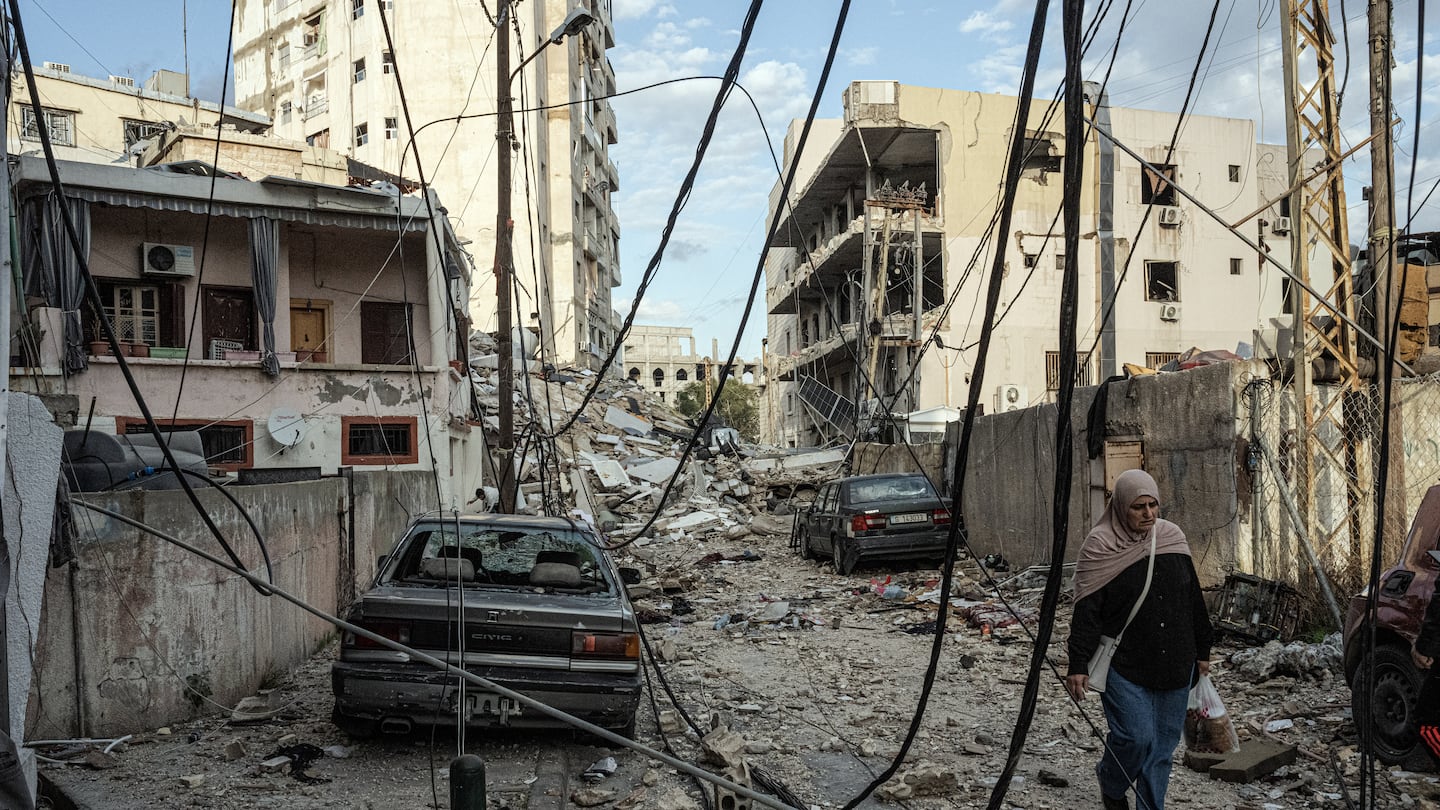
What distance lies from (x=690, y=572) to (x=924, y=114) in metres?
21.7

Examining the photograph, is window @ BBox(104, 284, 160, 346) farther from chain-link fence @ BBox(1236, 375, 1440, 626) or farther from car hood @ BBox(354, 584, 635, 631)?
chain-link fence @ BBox(1236, 375, 1440, 626)

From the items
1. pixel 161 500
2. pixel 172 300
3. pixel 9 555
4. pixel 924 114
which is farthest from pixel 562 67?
pixel 9 555

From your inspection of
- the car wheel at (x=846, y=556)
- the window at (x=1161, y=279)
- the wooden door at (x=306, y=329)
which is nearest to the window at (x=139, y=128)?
the wooden door at (x=306, y=329)

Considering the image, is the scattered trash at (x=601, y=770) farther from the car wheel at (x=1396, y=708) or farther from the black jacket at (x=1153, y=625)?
the car wheel at (x=1396, y=708)

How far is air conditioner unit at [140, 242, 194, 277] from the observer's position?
2003 centimetres

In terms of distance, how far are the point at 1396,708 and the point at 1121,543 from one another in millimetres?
2674

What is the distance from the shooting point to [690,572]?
1816cm

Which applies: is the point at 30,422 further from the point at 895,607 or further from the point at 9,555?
the point at 895,607

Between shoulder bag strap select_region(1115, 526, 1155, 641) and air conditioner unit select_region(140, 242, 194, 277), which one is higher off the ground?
air conditioner unit select_region(140, 242, 194, 277)

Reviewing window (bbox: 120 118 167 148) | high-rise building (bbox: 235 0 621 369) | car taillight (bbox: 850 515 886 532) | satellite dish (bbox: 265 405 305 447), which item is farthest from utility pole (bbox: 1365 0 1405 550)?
window (bbox: 120 118 167 148)

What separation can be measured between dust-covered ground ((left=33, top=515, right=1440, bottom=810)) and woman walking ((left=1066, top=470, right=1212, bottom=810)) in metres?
0.23

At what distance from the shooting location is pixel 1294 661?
782cm

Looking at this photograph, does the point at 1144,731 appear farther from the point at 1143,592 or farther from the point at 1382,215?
the point at 1382,215

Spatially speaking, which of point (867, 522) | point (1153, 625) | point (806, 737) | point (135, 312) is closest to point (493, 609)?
point (806, 737)
